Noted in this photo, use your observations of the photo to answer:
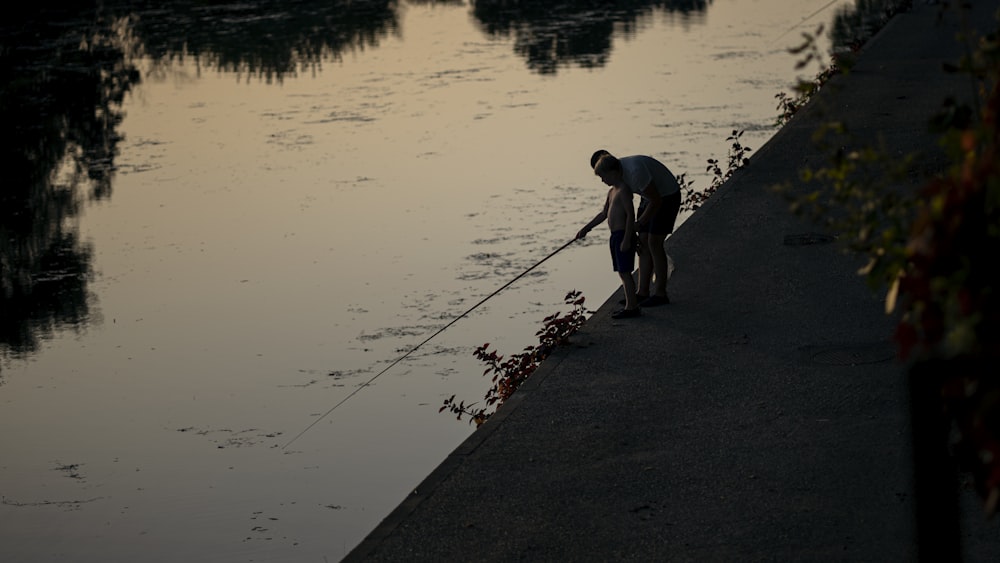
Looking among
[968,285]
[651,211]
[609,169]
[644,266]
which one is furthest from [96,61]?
[968,285]

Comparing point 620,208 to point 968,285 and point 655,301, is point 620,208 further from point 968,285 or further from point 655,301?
point 968,285

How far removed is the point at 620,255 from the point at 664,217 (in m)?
0.54

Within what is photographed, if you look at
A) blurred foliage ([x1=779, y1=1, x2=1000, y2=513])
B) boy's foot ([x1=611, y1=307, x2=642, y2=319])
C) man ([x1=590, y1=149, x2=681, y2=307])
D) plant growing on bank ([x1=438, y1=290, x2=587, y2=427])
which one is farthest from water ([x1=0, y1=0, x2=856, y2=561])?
blurred foliage ([x1=779, y1=1, x2=1000, y2=513])

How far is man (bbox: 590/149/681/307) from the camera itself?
448 inches

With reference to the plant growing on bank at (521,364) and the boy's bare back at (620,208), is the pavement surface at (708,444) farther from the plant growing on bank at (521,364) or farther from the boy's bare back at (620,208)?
the boy's bare back at (620,208)

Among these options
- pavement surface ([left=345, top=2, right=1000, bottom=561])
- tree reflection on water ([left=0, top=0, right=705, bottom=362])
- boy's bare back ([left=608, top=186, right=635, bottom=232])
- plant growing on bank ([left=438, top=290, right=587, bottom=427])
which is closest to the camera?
pavement surface ([left=345, top=2, right=1000, bottom=561])

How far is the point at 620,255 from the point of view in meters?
11.4

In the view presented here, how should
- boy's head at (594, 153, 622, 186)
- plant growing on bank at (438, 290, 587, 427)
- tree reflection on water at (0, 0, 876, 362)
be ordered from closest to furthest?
1. plant growing on bank at (438, 290, 587, 427)
2. boy's head at (594, 153, 622, 186)
3. tree reflection on water at (0, 0, 876, 362)

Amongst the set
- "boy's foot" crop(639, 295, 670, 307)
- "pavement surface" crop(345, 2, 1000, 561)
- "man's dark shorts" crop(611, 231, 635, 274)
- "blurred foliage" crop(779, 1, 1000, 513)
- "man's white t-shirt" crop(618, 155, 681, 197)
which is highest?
"blurred foliage" crop(779, 1, 1000, 513)

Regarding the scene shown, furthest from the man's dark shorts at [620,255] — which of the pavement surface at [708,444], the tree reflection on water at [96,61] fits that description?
the tree reflection on water at [96,61]

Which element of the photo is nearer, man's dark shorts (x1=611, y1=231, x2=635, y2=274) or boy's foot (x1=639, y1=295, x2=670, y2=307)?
man's dark shorts (x1=611, y1=231, x2=635, y2=274)

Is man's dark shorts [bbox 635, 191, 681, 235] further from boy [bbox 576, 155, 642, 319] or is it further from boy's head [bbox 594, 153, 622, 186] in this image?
boy's head [bbox 594, 153, 622, 186]

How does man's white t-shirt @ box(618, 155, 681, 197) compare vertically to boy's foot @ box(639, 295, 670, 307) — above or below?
above

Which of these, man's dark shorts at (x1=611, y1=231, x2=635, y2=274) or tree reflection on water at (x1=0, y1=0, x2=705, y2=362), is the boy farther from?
tree reflection on water at (x1=0, y1=0, x2=705, y2=362)
